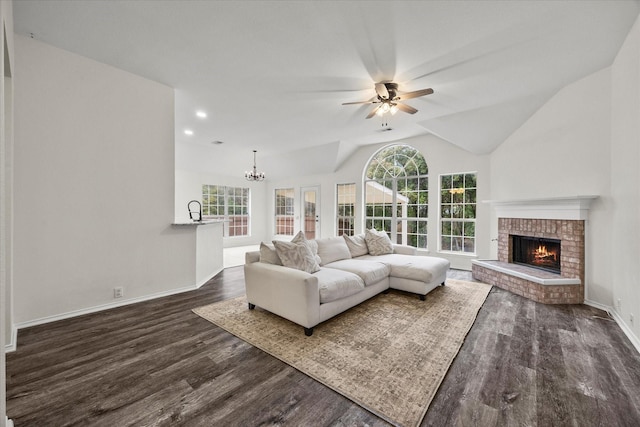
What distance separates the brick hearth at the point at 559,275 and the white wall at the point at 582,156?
0.34ft

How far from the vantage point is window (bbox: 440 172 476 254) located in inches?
217

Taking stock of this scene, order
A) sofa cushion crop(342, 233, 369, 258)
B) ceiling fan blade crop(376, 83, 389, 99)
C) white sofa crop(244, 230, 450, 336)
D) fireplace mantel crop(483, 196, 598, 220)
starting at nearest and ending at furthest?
white sofa crop(244, 230, 450, 336) < ceiling fan blade crop(376, 83, 389, 99) < fireplace mantel crop(483, 196, 598, 220) < sofa cushion crop(342, 233, 369, 258)

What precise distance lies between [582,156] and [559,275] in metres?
1.63

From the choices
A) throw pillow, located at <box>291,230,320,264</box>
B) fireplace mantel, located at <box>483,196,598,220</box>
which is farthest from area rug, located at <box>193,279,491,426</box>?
fireplace mantel, located at <box>483,196,598,220</box>

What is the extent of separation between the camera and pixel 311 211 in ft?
28.4

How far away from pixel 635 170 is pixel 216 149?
7402 mm

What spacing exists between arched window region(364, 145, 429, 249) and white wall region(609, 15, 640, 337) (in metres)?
3.22

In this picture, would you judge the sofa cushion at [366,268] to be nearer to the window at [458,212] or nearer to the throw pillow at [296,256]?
the throw pillow at [296,256]

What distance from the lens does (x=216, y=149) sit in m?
6.98

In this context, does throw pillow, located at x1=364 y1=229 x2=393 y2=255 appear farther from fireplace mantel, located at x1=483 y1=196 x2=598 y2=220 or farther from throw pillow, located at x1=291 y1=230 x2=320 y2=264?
fireplace mantel, located at x1=483 y1=196 x2=598 y2=220

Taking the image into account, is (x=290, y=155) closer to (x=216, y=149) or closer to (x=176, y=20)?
(x=216, y=149)

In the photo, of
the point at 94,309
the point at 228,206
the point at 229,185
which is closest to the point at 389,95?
the point at 94,309

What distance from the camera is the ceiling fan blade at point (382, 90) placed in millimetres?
3152

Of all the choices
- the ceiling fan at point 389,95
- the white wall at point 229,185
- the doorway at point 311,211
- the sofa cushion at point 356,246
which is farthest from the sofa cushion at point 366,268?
Answer: the white wall at point 229,185
